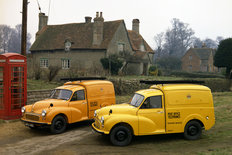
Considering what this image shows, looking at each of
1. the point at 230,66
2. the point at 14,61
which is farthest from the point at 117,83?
the point at 230,66

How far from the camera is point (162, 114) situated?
9242 mm

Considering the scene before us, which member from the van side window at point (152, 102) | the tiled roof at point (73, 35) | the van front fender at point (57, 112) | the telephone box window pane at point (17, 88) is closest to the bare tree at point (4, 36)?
the tiled roof at point (73, 35)

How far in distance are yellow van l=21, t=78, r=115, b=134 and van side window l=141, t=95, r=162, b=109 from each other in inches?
133

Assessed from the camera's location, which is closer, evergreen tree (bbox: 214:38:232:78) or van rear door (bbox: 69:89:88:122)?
van rear door (bbox: 69:89:88:122)

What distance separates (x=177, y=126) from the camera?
934 centimetres

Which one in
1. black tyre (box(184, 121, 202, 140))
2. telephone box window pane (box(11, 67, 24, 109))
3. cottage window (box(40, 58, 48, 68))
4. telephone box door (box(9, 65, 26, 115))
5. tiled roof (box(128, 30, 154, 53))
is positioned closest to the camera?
black tyre (box(184, 121, 202, 140))

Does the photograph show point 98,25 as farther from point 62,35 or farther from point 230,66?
point 230,66

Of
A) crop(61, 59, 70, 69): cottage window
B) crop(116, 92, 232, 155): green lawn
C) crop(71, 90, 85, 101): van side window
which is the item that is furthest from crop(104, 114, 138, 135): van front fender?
crop(61, 59, 70, 69): cottage window

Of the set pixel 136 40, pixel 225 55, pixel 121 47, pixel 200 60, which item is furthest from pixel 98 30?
pixel 200 60

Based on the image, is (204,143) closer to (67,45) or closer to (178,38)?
(67,45)

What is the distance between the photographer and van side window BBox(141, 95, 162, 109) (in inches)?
365

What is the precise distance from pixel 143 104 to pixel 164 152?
1964mm

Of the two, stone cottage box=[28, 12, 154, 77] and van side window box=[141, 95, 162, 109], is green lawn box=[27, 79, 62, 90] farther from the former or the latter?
stone cottage box=[28, 12, 154, 77]

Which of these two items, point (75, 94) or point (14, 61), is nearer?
point (75, 94)
